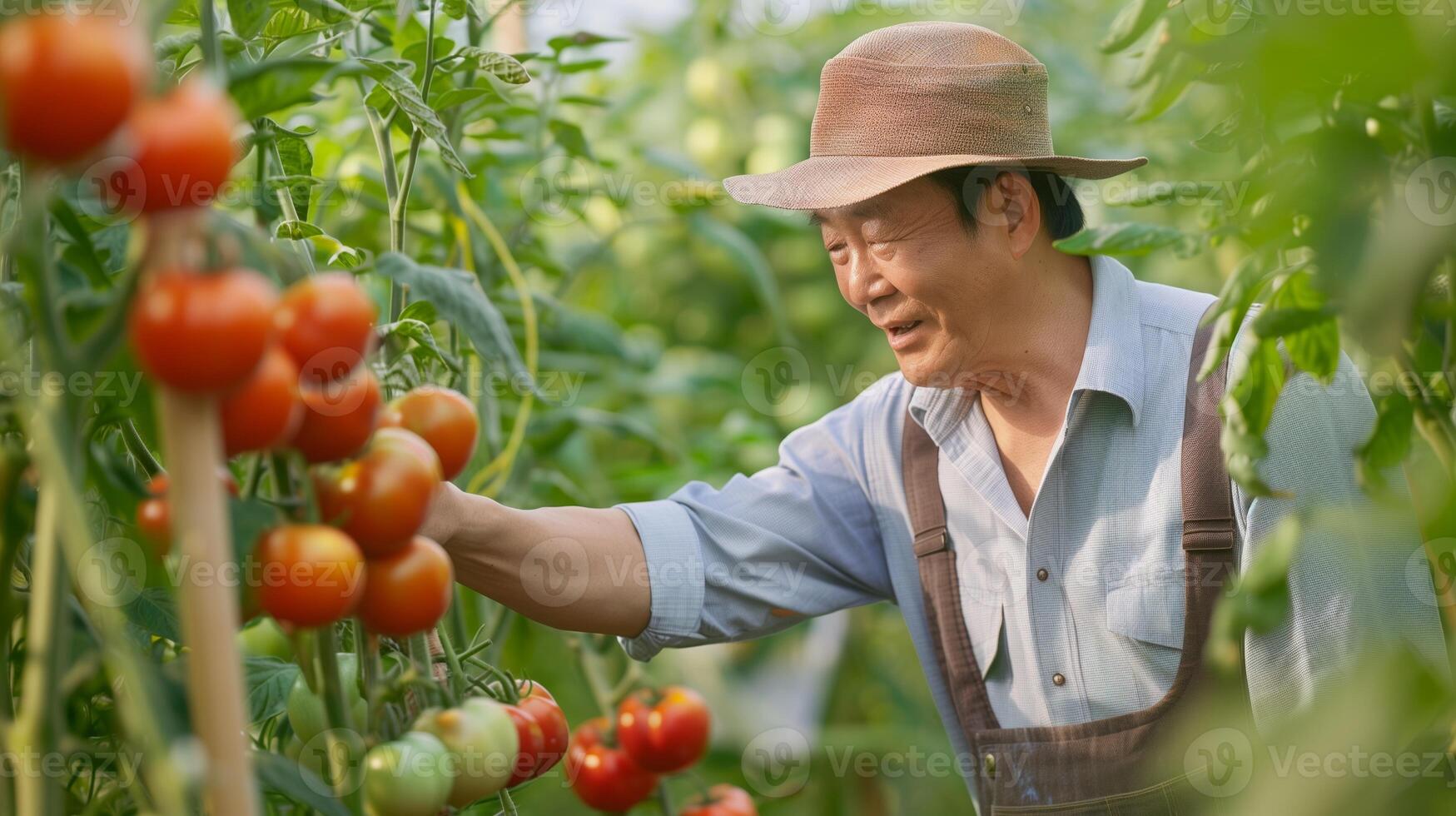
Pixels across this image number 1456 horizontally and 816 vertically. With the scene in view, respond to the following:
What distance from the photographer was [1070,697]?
1.20 metres

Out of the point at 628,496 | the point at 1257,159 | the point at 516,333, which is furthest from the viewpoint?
the point at 628,496

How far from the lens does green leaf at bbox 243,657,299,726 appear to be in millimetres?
733

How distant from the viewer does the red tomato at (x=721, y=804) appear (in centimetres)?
109

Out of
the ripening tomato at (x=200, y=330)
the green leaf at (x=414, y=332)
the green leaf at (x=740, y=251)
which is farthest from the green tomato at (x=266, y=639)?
the green leaf at (x=740, y=251)

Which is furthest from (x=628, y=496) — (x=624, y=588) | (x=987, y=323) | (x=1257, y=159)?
(x=1257, y=159)

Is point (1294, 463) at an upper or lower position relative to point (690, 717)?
upper

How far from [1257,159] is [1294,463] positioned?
19.7 inches

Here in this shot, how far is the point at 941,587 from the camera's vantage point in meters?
1.27

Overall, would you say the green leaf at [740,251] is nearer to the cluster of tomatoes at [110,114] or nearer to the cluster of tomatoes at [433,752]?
the cluster of tomatoes at [433,752]

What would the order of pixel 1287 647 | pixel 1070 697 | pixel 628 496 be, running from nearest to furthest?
pixel 1287 647
pixel 1070 697
pixel 628 496

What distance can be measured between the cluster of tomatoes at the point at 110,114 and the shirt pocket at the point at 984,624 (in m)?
0.96

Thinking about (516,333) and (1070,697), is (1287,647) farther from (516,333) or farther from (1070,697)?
(516,333)

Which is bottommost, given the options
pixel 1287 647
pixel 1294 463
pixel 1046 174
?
pixel 1287 647

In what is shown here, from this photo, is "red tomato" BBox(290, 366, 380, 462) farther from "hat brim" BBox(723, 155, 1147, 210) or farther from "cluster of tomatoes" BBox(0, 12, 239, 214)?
"hat brim" BBox(723, 155, 1147, 210)
